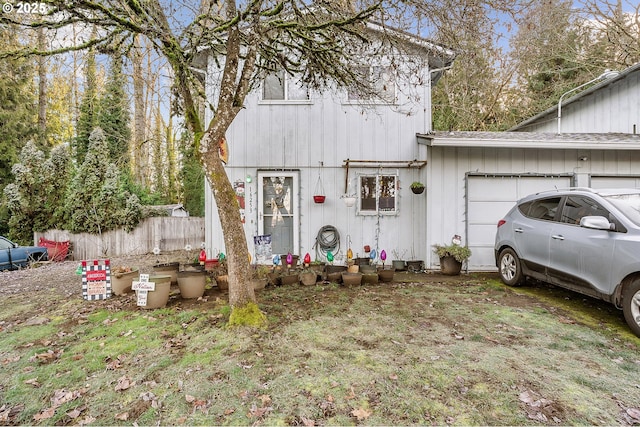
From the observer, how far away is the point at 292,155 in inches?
308

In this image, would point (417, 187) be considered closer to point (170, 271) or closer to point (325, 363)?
point (325, 363)

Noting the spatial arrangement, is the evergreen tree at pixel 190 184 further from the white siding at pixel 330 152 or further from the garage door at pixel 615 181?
the garage door at pixel 615 181

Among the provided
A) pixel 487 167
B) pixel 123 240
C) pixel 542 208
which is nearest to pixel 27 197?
pixel 123 240

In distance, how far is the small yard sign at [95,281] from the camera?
16.6ft

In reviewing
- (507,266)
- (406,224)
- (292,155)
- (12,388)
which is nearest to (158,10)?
(292,155)

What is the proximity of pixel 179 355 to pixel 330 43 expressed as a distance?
14.6 ft

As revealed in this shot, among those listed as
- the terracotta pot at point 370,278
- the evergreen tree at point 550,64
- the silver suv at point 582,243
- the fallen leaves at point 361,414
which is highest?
the evergreen tree at point 550,64

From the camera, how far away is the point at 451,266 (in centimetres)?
690

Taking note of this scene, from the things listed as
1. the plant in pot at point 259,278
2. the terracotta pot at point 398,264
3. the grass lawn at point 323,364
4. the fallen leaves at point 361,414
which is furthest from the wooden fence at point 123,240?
the fallen leaves at point 361,414

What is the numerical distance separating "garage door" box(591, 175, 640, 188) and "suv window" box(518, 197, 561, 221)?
10.1 ft

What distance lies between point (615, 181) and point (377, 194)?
529 cm

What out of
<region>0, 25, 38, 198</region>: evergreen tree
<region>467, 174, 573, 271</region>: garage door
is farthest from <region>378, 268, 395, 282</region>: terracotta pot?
<region>0, 25, 38, 198</region>: evergreen tree

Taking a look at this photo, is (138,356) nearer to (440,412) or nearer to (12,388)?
(12,388)

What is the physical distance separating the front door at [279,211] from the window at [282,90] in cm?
184
